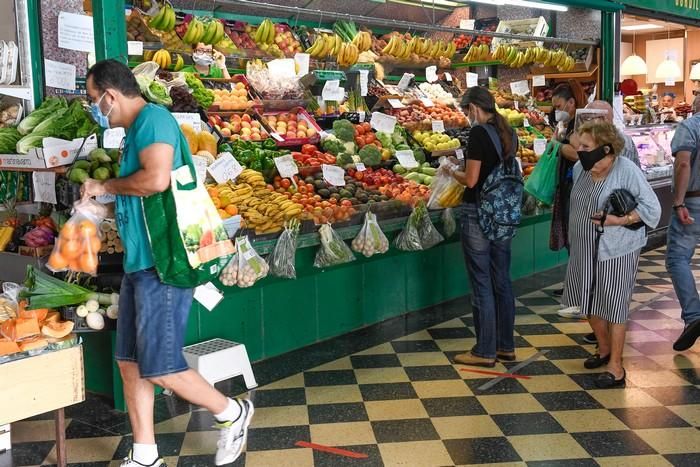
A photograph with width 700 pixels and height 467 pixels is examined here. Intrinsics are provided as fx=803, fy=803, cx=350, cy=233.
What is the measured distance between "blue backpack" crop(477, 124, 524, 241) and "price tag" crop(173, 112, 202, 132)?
5.83ft

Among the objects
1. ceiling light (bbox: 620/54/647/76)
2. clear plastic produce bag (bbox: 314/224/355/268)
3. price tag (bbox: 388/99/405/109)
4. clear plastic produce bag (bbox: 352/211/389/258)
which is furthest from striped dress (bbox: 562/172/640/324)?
ceiling light (bbox: 620/54/647/76)

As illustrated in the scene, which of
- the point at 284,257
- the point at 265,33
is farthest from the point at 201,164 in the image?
the point at 265,33

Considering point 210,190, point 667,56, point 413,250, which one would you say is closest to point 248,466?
point 210,190

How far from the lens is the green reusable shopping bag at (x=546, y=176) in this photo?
5.88 meters

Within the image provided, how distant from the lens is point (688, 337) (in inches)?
207

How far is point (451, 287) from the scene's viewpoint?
6.62 metres

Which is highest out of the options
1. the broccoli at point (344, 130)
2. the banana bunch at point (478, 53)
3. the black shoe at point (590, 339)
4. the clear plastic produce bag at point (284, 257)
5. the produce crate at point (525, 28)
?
the produce crate at point (525, 28)

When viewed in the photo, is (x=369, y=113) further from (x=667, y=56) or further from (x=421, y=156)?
(x=667, y=56)

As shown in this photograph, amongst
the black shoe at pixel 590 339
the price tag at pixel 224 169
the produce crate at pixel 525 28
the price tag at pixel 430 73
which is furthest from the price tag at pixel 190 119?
the produce crate at pixel 525 28

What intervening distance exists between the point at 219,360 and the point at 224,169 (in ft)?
3.82

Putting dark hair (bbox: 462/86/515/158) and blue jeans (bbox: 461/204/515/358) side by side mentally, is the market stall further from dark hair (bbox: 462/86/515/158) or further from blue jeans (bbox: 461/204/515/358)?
dark hair (bbox: 462/86/515/158)

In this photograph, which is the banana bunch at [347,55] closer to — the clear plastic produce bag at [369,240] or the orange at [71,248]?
the clear plastic produce bag at [369,240]

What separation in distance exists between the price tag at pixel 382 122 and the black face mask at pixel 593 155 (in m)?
2.40

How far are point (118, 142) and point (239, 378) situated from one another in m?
1.55
